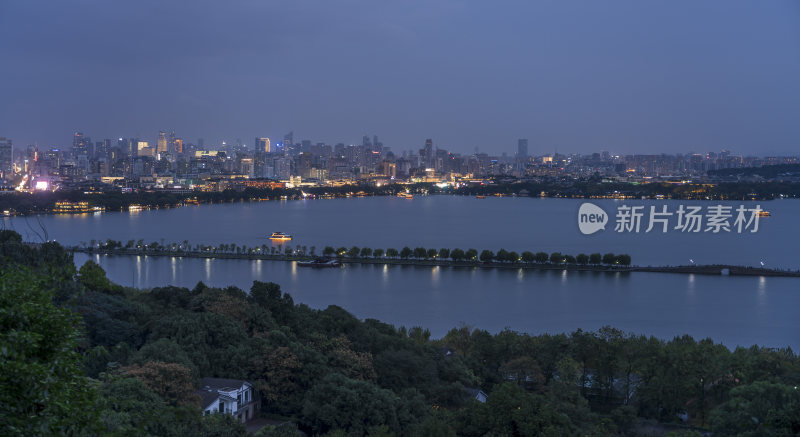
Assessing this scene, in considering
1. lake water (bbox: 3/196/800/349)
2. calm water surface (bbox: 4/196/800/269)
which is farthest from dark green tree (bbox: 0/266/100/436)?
calm water surface (bbox: 4/196/800/269)

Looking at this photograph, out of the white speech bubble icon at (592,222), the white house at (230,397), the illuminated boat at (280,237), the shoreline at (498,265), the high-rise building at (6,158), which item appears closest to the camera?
the white house at (230,397)

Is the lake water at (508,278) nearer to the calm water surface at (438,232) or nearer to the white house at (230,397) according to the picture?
the calm water surface at (438,232)

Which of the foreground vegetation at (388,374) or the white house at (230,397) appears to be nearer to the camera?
the foreground vegetation at (388,374)

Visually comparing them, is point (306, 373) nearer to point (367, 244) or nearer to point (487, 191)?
point (367, 244)

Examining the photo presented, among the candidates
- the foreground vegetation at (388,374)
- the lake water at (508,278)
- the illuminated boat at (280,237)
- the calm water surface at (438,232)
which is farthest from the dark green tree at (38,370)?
the illuminated boat at (280,237)

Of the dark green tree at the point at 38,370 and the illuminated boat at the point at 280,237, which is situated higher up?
the dark green tree at the point at 38,370

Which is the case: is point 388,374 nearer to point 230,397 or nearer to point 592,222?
point 230,397

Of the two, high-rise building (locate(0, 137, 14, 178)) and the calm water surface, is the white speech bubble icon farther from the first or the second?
high-rise building (locate(0, 137, 14, 178))

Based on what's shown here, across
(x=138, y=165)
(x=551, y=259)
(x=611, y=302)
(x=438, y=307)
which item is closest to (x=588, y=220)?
(x=551, y=259)
